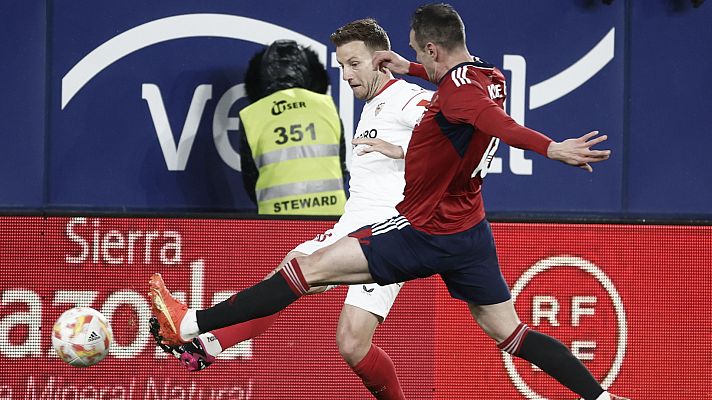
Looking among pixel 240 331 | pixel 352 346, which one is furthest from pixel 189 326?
pixel 352 346

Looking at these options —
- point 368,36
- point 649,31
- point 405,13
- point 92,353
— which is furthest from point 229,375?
point 649,31

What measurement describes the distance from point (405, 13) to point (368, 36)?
1982mm

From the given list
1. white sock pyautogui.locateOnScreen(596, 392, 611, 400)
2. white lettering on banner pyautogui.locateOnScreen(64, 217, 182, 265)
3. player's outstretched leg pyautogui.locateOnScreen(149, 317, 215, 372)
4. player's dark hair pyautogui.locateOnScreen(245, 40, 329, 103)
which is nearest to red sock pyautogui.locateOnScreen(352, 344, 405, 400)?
player's outstretched leg pyautogui.locateOnScreen(149, 317, 215, 372)

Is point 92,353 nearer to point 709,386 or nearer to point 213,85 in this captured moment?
point 213,85

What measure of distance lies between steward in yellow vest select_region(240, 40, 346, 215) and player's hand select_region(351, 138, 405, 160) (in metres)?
1.67

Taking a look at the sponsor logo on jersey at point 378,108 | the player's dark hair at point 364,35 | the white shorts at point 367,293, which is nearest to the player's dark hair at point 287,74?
the player's dark hair at point 364,35

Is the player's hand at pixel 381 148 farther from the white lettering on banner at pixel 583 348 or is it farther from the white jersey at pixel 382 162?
the white lettering on banner at pixel 583 348

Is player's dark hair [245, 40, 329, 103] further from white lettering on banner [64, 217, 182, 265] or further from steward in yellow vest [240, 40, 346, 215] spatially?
white lettering on banner [64, 217, 182, 265]

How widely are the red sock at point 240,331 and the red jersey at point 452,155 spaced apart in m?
0.92

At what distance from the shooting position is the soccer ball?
532cm

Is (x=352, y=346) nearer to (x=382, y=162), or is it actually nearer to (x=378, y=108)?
(x=382, y=162)

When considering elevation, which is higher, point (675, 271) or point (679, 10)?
point (679, 10)

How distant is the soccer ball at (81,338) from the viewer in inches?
210

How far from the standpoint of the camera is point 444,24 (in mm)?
4840
